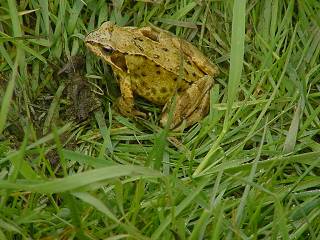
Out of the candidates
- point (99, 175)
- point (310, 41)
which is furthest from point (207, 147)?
point (99, 175)

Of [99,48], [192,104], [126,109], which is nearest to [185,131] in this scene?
[192,104]

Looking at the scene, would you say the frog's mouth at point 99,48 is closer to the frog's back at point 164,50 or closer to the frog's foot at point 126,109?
the frog's back at point 164,50

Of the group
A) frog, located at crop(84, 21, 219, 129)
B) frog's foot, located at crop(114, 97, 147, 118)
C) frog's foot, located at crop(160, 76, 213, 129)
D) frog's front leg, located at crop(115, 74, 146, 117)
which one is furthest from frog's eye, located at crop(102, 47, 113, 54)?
frog's foot, located at crop(160, 76, 213, 129)

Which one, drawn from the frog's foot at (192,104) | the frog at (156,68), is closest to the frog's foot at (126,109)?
the frog at (156,68)

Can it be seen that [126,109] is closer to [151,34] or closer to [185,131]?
[185,131]

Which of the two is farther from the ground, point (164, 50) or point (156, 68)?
point (164, 50)

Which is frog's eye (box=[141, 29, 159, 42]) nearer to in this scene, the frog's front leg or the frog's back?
the frog's back
